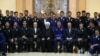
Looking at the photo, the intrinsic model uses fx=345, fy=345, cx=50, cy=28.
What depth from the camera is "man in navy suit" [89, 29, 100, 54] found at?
1390 centimetres

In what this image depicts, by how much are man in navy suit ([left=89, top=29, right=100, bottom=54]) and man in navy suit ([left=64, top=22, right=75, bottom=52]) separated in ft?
3.67

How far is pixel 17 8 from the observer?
66.6ft

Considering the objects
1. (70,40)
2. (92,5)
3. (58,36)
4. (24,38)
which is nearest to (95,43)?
(70,40)

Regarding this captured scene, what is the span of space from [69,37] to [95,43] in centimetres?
154

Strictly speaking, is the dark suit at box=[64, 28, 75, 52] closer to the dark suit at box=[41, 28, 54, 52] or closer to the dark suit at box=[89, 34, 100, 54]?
the dark suit at box=[41, 28, 54, 52]

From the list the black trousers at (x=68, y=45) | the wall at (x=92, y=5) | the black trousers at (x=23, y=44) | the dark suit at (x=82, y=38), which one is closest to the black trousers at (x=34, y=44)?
the black trousers at (x=23, y=44)

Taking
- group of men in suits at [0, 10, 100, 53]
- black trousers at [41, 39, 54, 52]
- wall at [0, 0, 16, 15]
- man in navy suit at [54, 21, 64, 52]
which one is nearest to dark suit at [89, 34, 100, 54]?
group of men in suits at [0, 10, 100, 53]

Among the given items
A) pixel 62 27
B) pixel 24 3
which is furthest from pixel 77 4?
pixel 62 27

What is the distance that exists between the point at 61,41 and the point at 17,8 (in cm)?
590

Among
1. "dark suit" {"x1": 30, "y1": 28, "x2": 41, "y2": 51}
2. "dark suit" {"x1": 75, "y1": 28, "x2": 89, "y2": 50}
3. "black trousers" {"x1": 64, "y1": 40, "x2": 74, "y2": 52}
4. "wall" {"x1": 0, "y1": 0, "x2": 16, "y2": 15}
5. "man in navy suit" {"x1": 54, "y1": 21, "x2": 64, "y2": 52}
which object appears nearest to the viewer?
"dark suit" {"x1": 75, "y1": 28, "x2": 89, "y2": 50}

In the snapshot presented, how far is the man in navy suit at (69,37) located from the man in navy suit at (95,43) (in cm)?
112

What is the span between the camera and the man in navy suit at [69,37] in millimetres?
15117

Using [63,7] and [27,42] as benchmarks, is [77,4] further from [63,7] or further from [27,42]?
[27,42]

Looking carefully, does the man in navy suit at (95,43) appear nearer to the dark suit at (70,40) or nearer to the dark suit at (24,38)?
the dark suit at (70,40)
